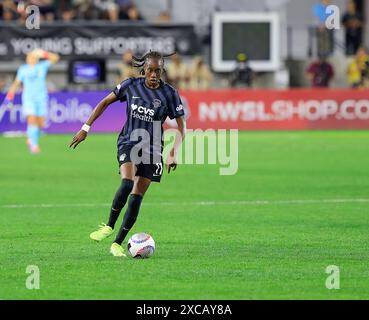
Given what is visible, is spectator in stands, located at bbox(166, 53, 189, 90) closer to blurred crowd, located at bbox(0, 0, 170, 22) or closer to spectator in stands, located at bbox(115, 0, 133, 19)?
blurred crowd, located at bbox(0, 0, 170, 22)

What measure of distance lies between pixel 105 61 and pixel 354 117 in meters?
7.84

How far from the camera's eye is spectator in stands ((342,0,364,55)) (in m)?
41.9

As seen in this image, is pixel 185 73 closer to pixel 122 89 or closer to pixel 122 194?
pixel 122 89

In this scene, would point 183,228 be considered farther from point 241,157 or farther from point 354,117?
point 354,117

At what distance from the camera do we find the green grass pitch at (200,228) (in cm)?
1119

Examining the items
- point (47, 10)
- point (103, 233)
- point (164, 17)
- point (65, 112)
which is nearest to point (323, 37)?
point (164, 17)

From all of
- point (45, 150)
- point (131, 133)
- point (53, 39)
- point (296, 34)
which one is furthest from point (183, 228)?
point (296, 34)

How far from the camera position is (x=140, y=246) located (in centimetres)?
1289

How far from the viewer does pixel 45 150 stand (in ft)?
102

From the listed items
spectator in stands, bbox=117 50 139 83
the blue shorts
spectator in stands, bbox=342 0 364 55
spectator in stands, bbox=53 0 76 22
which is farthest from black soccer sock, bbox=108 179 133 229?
spectator in stands, bbox=342 0 364 55

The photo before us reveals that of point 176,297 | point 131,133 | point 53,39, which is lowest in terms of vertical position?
point 176,297

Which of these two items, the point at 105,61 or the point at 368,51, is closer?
the point at 105,61

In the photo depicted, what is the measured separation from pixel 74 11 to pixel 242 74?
6.14 metres

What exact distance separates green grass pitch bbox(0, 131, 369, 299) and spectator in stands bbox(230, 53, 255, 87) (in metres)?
11.5
